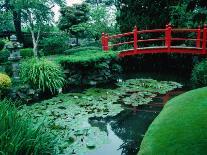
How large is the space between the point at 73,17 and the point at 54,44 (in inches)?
111

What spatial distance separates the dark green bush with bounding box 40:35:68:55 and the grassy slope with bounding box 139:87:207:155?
11.9 meters

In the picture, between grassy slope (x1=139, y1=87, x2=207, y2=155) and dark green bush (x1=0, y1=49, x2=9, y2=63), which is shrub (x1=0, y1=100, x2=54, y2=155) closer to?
grassy slope (x1=139, y1=87, x2=207, y2=155)

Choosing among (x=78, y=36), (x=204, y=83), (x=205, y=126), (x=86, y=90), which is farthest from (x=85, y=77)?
(x=205, y=126)

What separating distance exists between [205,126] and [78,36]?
1567cm

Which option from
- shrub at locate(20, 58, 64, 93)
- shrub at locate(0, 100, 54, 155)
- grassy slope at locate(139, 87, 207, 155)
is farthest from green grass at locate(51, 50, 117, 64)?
grassy slope at locate(139, 87, 207, 155)

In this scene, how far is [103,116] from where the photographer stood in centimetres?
879

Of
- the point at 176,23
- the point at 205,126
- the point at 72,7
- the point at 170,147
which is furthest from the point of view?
the point at 72,7

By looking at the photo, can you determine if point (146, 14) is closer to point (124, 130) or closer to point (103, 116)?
point (103, 116)

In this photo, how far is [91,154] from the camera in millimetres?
6578

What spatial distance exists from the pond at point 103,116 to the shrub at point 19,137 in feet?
1.40

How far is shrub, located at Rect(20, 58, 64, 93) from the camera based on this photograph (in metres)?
10.7

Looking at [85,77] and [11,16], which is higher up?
[11,16]

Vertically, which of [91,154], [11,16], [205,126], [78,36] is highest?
[11,16]

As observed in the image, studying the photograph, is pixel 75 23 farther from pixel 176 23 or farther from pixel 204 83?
pixel 204 83
